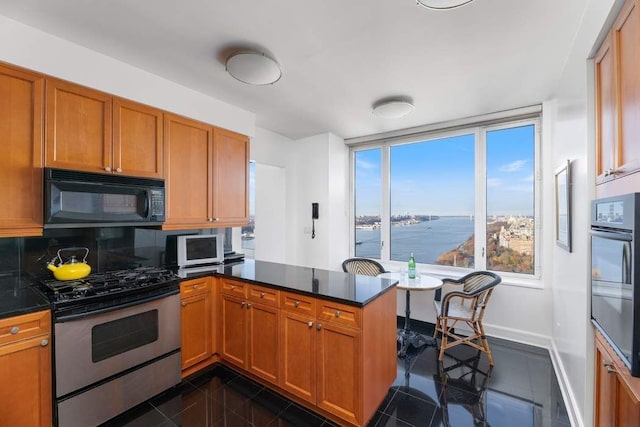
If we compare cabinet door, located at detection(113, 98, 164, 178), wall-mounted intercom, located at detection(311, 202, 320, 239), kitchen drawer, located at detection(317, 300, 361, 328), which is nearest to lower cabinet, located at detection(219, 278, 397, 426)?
kitchen drawer, located at detection(317, 300, 361, 328)

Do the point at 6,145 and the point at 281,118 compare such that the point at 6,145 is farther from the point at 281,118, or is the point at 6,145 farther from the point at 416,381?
the point at 416,381

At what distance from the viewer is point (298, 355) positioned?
2033 mm

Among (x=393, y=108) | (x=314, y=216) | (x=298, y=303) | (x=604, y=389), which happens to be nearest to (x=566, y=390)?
(x=604, y=389)

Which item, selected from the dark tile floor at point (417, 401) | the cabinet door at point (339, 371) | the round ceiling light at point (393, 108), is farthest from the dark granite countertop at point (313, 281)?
the round ceiling light at point (393, 108)

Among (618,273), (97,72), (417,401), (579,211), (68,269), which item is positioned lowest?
(417,401)

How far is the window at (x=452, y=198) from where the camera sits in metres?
3.33

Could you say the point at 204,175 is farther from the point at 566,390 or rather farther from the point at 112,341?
the point at 566,390

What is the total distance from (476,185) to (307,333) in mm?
2911

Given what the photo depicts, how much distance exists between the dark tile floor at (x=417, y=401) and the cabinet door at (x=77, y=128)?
1.87 meters

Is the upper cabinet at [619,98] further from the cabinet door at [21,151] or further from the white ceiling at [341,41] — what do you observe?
the cabinet door at [21,151]

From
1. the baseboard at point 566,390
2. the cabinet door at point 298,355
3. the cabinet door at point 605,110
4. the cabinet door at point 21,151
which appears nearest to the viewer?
the cabinet door at point 605,110

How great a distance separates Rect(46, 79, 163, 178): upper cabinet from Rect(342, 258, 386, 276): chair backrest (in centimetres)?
260

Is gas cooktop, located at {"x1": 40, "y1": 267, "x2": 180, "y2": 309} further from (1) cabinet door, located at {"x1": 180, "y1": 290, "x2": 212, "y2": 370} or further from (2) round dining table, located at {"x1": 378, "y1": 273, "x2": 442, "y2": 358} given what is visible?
(2) round dining table, located at {"x1": 378, "y1": 273, "x2": 442, "y2": 358}

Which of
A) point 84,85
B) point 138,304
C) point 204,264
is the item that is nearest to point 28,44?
point 84,85
